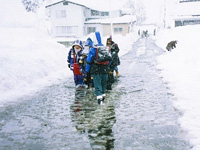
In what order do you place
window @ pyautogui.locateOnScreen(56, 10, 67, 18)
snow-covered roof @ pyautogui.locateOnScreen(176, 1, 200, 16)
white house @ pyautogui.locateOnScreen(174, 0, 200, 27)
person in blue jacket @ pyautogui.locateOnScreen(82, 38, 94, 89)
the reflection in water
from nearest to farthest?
the reflection in water, person in blue jacket @ pyautogui.locateOnScreen(82, 38, 94, 89), white house @ pyautogui.locateOnScreen(174, 0, 200, 27), snow-covered roof @ pyautogui.locateOnScreen(176, 1, 200, 16), window @ pyautogui.locateOnScreen(56, 10, 67, 18)

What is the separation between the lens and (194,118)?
16.6ft

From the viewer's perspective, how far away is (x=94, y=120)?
5301 millimetres

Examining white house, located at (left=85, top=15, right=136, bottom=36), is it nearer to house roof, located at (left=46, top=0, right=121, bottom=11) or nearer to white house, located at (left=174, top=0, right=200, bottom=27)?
house roof, located at (left=46, top=0, right=121, bottom=11)

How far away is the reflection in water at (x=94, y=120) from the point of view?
14.1 ft

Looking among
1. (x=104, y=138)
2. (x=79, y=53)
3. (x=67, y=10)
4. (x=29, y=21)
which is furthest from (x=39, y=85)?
(x=29, y=21)

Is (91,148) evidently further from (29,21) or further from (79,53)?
(29,21)

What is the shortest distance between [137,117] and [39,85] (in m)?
4.66

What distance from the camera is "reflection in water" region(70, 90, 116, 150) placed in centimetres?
431

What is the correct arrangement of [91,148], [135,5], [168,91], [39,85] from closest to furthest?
[91,148] → [168,91] → [39,85] → [135,5]

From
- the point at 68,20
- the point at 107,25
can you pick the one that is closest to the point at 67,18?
the point at 68,20

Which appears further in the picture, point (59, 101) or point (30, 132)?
point (59, 101)

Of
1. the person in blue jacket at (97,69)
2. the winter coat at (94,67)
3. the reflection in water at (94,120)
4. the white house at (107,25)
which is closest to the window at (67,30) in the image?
the white house at (107,25)

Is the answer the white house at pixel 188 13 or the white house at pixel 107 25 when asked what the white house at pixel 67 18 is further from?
the white house at pixel 188 13

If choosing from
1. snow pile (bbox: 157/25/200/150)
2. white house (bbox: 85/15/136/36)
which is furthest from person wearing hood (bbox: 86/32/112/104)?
white house (bbox: 85/15/136/36)
